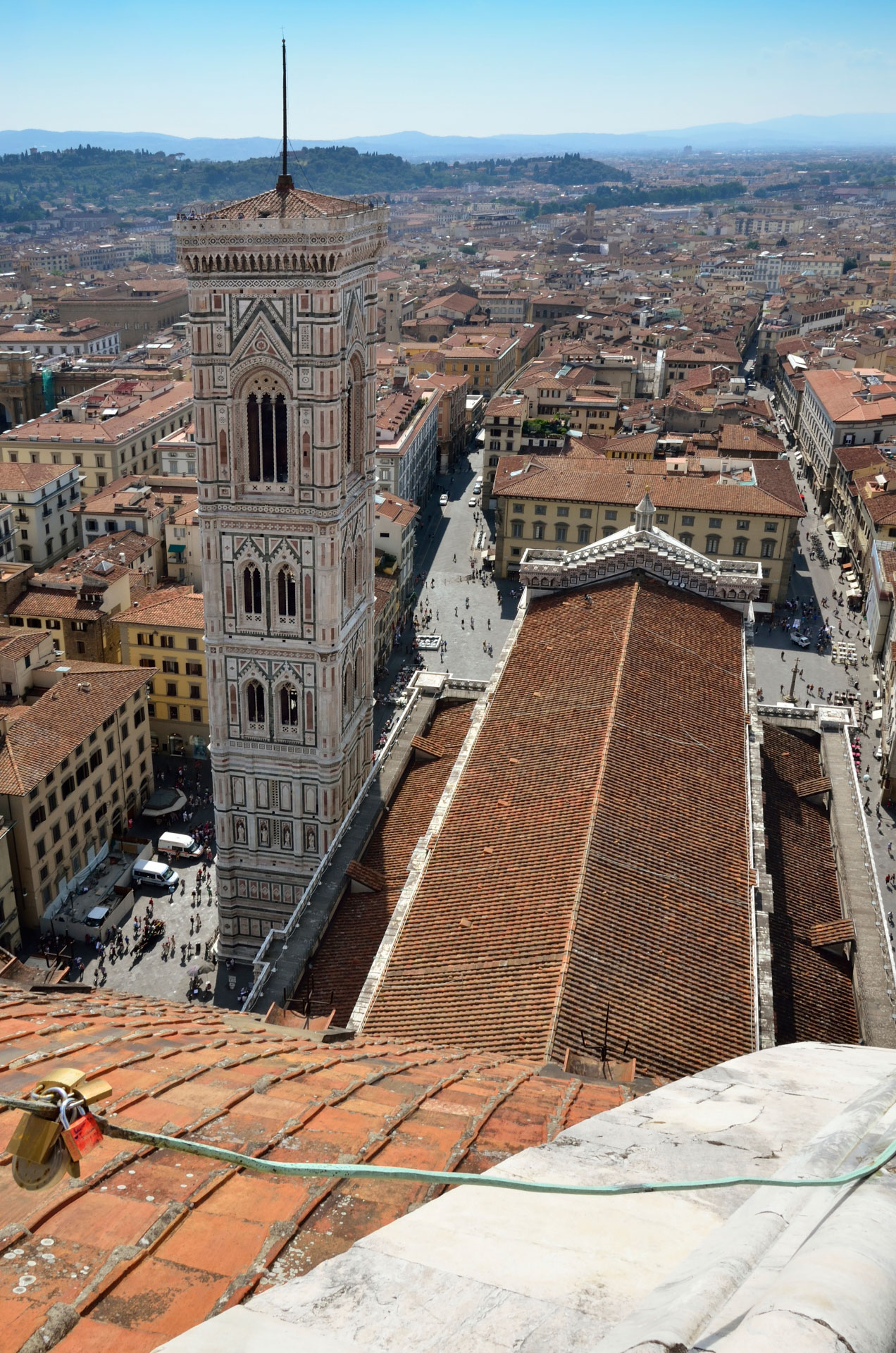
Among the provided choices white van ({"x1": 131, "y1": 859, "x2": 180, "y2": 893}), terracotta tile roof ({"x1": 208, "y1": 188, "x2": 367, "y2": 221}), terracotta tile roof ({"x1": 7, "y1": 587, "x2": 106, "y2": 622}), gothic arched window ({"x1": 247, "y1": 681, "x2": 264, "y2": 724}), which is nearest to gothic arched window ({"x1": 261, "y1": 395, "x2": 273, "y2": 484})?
terracotta tile roof ({"x1": 208, "y1": 188, "x2": 367, "y2": 221})

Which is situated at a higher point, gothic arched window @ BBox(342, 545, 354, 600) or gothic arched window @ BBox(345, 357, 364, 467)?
gothic arched window @ BBox(345, 357, 364, 467)

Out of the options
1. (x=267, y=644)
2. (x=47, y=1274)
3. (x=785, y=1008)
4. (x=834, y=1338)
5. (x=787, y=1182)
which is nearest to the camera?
(x=834, y=1338)

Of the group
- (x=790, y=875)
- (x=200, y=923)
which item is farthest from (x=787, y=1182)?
(x=200, y=923)

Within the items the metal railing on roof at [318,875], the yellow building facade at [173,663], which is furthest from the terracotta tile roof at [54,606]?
the metal railing on roof at [318,875]

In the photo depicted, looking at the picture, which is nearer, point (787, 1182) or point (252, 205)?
point (787, 1182)

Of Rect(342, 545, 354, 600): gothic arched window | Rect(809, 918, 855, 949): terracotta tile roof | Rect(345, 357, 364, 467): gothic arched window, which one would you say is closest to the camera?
Rect(809, 918, 855, 949): terracotta tile roof

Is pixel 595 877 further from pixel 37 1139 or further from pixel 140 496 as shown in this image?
pixel 140 496

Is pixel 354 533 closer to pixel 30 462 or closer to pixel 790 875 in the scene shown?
pixel 790 875

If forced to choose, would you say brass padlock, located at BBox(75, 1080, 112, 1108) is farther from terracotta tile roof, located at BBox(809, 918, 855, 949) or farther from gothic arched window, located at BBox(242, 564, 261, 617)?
gothic arched window, located at BBox(242, 564, 261, 617)
